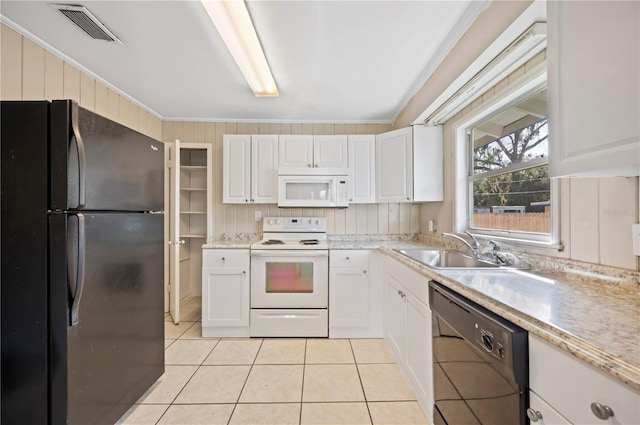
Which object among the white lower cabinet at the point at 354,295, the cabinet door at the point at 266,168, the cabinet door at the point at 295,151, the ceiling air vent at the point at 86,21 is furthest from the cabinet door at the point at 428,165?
the ceiling air vent at the point at 86,21

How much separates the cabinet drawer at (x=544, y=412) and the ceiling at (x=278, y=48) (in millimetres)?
1811

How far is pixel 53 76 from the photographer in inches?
74.7

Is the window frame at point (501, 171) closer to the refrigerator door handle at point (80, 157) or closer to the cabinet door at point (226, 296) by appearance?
the cabinet door at point (226, 296)

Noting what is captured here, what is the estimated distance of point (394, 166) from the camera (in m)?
2.76

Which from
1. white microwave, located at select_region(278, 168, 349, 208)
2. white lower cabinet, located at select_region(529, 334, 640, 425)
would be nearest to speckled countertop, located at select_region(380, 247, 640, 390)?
white lower cabinet, located at select_region(529, 334, 640, 425)

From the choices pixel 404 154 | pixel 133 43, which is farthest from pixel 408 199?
pixel 133 43

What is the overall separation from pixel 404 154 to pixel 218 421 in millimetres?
2632

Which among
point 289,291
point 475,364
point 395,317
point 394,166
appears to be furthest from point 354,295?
point 475,364

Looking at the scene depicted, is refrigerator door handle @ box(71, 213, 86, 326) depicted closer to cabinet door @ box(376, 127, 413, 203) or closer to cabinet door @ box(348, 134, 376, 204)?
cabinet door @ box(348, 134, 376, 204)

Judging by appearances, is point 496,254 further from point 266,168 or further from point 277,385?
point 266,168

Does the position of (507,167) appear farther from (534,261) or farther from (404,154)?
(404,154)

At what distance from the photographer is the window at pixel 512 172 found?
1543mm

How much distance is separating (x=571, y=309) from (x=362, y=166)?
7.59 feet

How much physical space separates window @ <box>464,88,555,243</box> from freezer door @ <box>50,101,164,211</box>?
7.57ft
